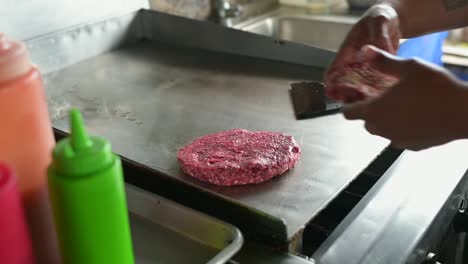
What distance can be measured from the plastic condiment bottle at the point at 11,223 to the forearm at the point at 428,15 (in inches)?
37.0

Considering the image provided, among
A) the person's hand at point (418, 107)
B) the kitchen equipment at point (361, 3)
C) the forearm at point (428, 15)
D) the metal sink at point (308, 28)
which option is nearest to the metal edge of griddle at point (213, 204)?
the person's hand at point (418, 107)

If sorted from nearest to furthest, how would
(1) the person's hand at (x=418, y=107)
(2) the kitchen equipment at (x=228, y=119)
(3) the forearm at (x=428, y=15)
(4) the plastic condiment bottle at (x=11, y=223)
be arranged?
(4) the plastic condiment bottle at (x=11, y=223) < (1) the person's hand at (x=418, y=107) < (2) the kitchen equipment at (x=228, y=119) < (3) the forearm at (x=428, y=15)

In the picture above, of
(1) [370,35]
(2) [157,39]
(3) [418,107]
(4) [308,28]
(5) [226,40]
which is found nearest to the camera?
(3) [418,107]

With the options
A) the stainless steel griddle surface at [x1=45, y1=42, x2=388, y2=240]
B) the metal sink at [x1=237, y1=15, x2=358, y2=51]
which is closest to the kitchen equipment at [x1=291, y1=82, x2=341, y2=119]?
the stainless steel griddle surface at [x1=45, y1=42, x2=388, y2=240]

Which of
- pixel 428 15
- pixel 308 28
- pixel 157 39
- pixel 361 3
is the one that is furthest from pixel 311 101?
pixel 361 3

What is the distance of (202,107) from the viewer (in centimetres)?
129

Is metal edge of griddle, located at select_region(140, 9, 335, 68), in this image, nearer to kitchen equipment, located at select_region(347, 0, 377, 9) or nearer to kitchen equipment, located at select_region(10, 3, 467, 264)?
kitchen equipment, located at select_region(10, 3, 467, 264)

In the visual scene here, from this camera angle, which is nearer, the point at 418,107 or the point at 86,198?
the point at 86,198

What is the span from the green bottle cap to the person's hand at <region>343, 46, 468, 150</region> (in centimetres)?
44

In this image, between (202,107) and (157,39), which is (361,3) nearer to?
(157,39)

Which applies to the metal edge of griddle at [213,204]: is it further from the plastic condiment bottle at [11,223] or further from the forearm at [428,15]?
the forearm at [428,15]

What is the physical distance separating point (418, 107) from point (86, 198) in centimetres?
50

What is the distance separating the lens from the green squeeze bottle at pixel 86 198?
1.81 feet

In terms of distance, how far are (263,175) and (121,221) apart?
0.39 meters
